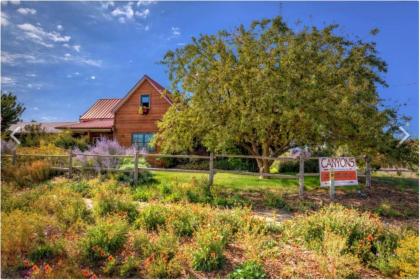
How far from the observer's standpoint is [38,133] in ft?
98.2

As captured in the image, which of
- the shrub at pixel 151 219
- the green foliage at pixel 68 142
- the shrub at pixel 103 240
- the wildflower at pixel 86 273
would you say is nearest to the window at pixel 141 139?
the green foliage at pixel 68 142

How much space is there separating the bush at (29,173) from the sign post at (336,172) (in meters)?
11.8

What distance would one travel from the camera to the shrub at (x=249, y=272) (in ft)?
18.1

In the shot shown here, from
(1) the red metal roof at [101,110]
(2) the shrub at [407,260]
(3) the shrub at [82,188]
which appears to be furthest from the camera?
→ (1) the red metal roof at [101,110]

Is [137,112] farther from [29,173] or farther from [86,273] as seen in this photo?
[86,273]

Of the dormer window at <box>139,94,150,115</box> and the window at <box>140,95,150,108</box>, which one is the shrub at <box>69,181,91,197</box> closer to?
the dormer window at <box>139,94,150,115</box>

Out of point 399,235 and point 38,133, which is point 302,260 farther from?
point 38,133

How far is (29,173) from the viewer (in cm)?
1509

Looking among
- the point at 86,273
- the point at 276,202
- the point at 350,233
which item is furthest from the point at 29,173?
the point at 350,233

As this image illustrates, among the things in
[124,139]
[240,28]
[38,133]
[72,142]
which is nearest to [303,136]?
[240,28]

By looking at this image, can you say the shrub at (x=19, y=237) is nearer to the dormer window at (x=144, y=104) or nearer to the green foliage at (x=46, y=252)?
the green foliage at (x=46, y=252)

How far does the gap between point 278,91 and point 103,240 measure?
8.36 metres

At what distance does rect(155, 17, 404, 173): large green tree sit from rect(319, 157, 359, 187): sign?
4.48ft

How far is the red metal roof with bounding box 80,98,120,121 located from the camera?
105ft
